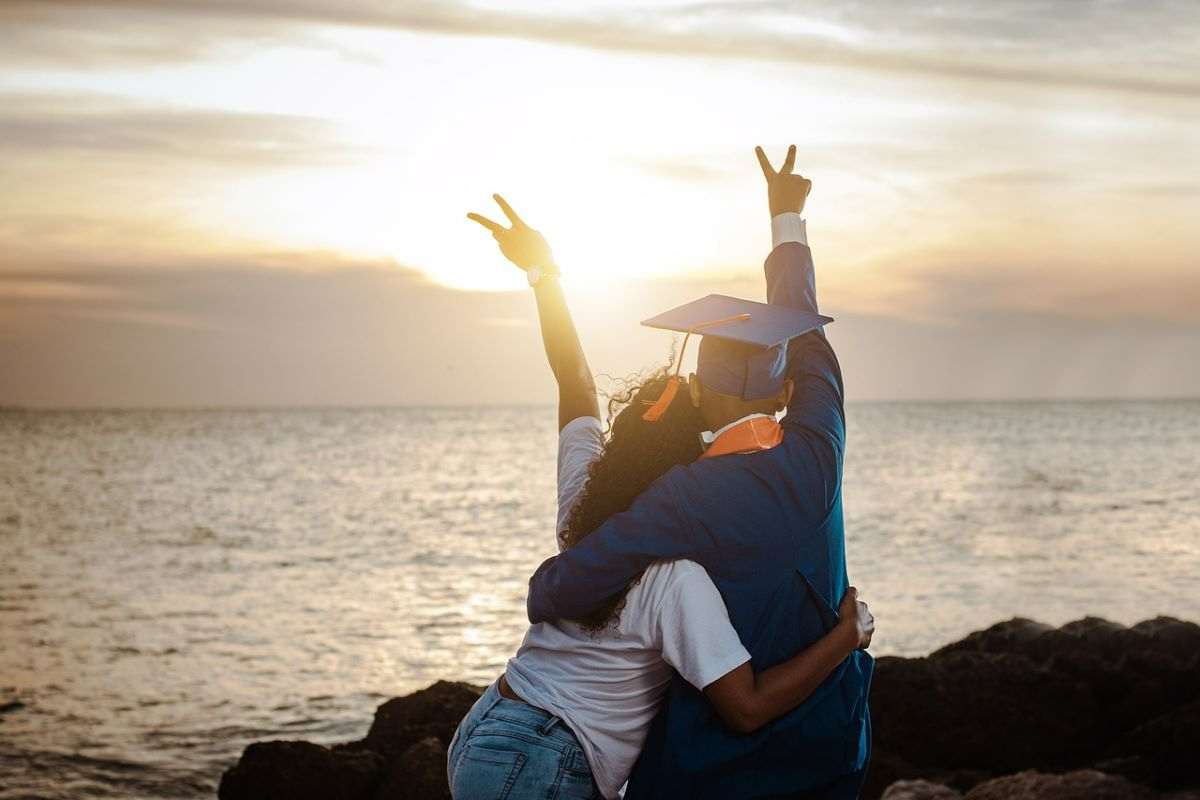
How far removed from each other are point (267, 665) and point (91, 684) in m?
1.83

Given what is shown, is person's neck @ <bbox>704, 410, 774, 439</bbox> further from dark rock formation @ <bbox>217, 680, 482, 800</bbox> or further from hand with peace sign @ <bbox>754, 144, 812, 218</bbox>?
dark rock formation @ <bbox>217, 680, 482, 800</bbox>

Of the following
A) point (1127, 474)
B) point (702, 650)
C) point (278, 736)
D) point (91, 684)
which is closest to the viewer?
point (702, 650)

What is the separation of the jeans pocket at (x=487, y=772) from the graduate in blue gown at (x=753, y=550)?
312 millimetres

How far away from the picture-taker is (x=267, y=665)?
584 inches

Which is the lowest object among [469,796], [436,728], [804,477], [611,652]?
[436,728]

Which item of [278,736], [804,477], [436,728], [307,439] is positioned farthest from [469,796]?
[307,439]

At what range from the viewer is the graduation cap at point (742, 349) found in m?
2.99

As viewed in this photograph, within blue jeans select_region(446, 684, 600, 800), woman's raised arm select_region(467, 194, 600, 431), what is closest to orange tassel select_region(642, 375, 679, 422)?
woman's raised arm select_region(467, 194, 600, 431)

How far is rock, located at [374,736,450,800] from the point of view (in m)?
7.43

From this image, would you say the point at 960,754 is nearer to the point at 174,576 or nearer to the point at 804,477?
the point at 804,477

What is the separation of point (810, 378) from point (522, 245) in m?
1.10

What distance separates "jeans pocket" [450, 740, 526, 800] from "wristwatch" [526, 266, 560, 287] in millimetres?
1415

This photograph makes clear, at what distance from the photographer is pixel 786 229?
3.60m

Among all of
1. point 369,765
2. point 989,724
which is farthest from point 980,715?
point 369,765
